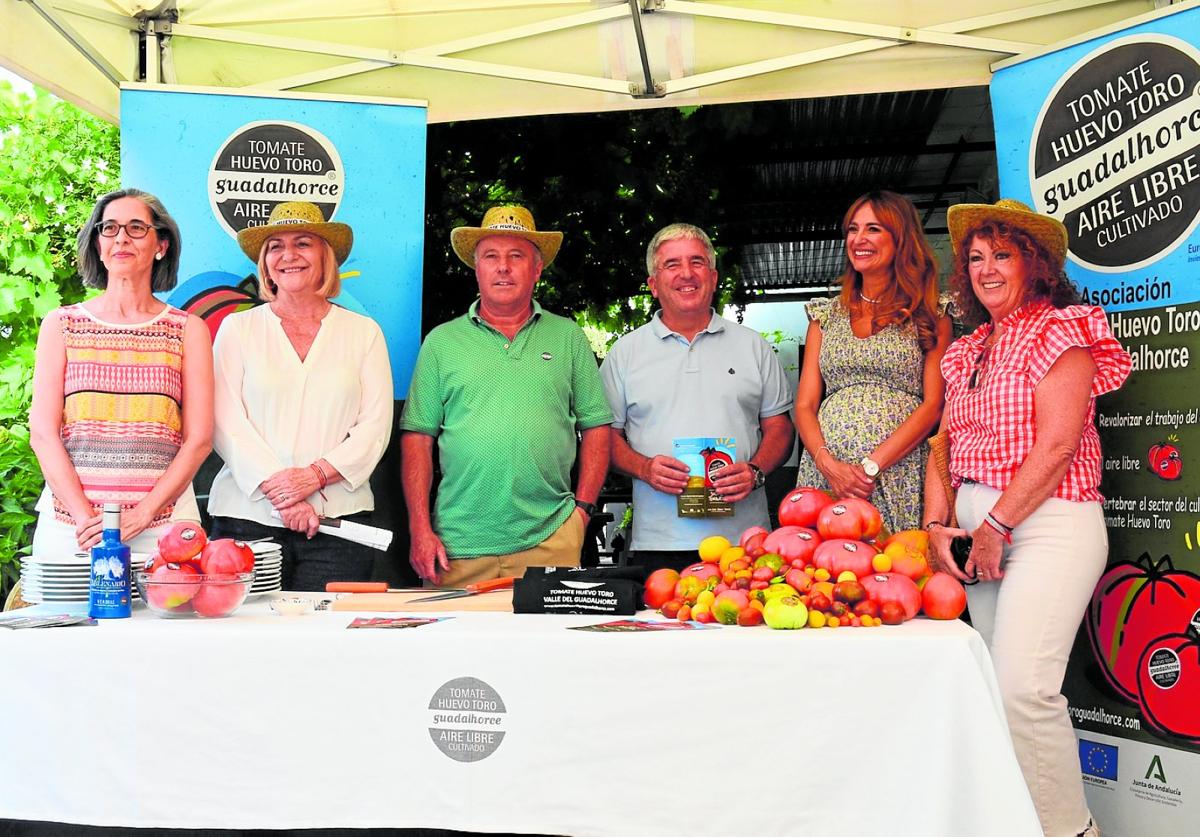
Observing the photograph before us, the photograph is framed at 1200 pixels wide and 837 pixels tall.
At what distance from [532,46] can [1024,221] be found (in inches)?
79.3

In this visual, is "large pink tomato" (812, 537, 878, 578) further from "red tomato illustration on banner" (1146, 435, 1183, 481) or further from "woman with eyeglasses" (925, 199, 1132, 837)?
"red tomato illustration on banner" (1146, 435, 1183, 481)

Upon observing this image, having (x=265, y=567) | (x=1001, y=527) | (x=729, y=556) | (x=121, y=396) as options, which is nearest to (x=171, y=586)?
(x=265, y=567)

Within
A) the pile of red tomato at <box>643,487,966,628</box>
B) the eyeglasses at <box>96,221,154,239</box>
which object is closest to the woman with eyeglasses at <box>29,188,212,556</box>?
the eyeglasses at <box>96,221,154,239</box>

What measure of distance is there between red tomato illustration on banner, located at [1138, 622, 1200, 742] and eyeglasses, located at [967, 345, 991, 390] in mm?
907

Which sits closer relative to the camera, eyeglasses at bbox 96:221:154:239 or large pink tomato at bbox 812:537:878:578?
large pink tomato at bbox 812:537:878:578

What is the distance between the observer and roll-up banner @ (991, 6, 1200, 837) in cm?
303

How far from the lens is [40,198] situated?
660 centimetres

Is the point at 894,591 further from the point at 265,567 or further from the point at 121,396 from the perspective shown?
the point at 121,396

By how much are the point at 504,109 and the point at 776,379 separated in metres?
1.45

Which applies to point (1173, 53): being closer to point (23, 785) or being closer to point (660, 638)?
point (660, 638)

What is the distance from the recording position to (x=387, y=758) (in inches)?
78.7

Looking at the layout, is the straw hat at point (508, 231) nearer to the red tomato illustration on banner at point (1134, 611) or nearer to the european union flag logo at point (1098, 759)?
the red tomato illustration on banner at point (1134, 611)

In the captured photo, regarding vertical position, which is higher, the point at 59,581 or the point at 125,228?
the point at 125,228

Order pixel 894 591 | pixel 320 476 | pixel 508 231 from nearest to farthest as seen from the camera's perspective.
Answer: pixel 894 591
pixel 320 476
pixel 508 231
